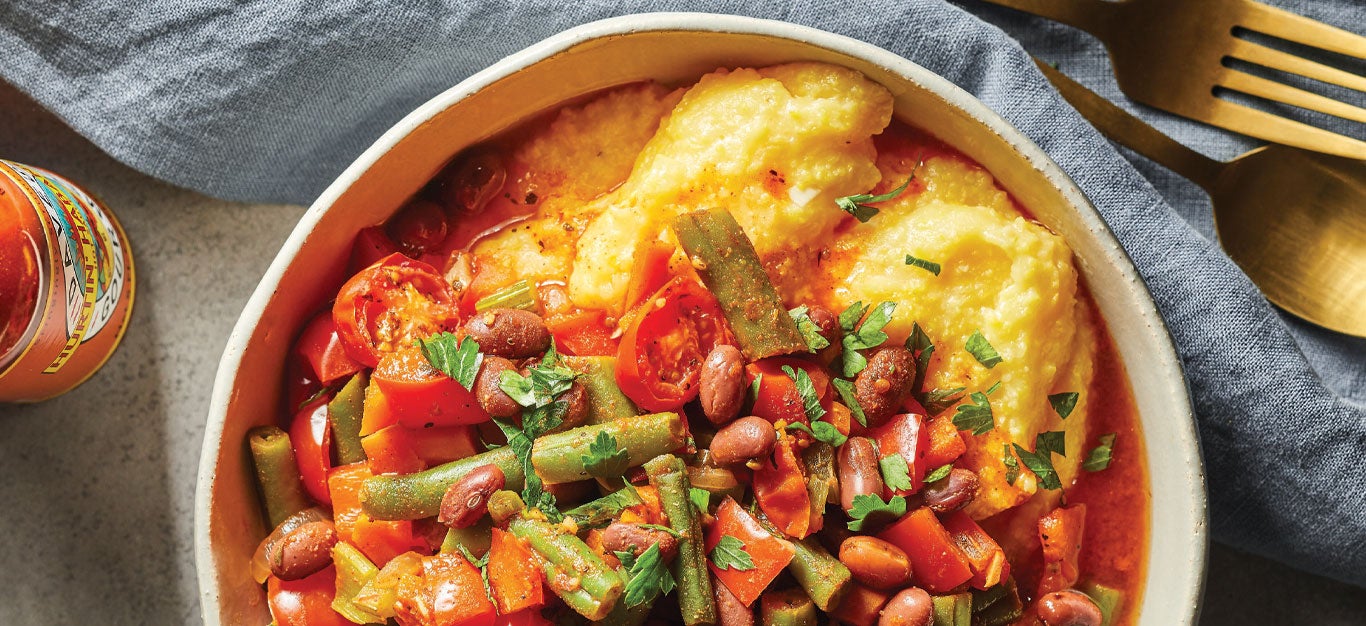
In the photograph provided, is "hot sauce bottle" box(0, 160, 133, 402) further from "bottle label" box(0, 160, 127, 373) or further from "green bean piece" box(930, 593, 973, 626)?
"green bean piece" box(930, 593, 973, 626)

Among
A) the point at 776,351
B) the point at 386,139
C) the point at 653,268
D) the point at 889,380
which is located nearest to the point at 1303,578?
the point at 889,380

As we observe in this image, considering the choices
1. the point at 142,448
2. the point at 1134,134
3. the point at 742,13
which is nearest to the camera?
the point at 742,13

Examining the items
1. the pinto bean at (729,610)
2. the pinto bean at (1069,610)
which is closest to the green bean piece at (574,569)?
the pinto bean at (729,610)

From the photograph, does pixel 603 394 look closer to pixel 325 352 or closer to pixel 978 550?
pixel 325 352

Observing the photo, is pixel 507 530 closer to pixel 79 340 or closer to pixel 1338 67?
pixel 79 340

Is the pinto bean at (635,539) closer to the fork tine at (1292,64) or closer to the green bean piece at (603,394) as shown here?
the green bean piece at (603,394)

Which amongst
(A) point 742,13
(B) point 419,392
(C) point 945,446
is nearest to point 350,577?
(B) point 419,392
